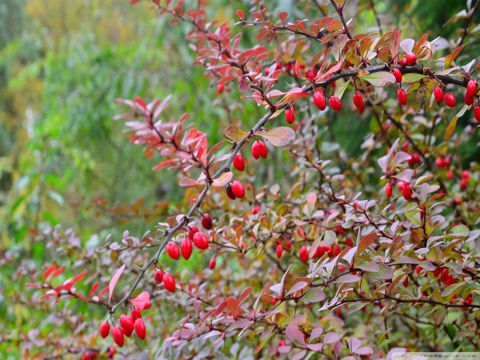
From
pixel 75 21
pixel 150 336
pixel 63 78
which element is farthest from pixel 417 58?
pixel 75 21

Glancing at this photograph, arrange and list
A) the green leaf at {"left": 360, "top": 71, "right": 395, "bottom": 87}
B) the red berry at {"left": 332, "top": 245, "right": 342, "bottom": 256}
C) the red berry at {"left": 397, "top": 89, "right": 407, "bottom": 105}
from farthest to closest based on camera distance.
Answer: the red berry at {"left": 332, "top": 245, "right": 342, "bottom": 256}
the red berry at {"left": 397, "top": 89, "right": 407, "bottom": 105}
the green leaf at {"left": 360, "top": 71, "right": 395, "bottom": 87}

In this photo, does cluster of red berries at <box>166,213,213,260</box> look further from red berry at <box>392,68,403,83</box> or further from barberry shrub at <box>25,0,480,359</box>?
red berry at <box>392,68,403,83</box>

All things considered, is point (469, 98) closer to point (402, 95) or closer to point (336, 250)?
point (402, 95)

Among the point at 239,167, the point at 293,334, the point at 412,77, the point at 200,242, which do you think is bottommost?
the point at 293,334

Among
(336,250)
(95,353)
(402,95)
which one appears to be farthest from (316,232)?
(95,353)

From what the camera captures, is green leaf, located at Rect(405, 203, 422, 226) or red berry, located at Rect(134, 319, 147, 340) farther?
green leaf, located at Rect(405, 203, 422, 226)

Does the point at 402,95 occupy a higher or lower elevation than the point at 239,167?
higher

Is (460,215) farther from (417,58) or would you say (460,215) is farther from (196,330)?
(196,330)

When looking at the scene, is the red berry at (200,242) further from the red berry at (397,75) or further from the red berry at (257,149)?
the red berry at (397,75)

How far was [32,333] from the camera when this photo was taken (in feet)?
4.49

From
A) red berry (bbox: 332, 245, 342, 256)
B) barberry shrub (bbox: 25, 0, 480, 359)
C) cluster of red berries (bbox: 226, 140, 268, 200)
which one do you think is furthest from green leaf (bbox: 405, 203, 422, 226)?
cluster of red berries (bbox: 226, 140, 268, 200)

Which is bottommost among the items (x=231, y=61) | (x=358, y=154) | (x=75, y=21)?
(x=231, y=61)

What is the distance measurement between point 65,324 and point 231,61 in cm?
106

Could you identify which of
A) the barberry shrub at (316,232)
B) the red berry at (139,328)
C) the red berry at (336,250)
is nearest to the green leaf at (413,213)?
the barberry shrub at (316,232)
